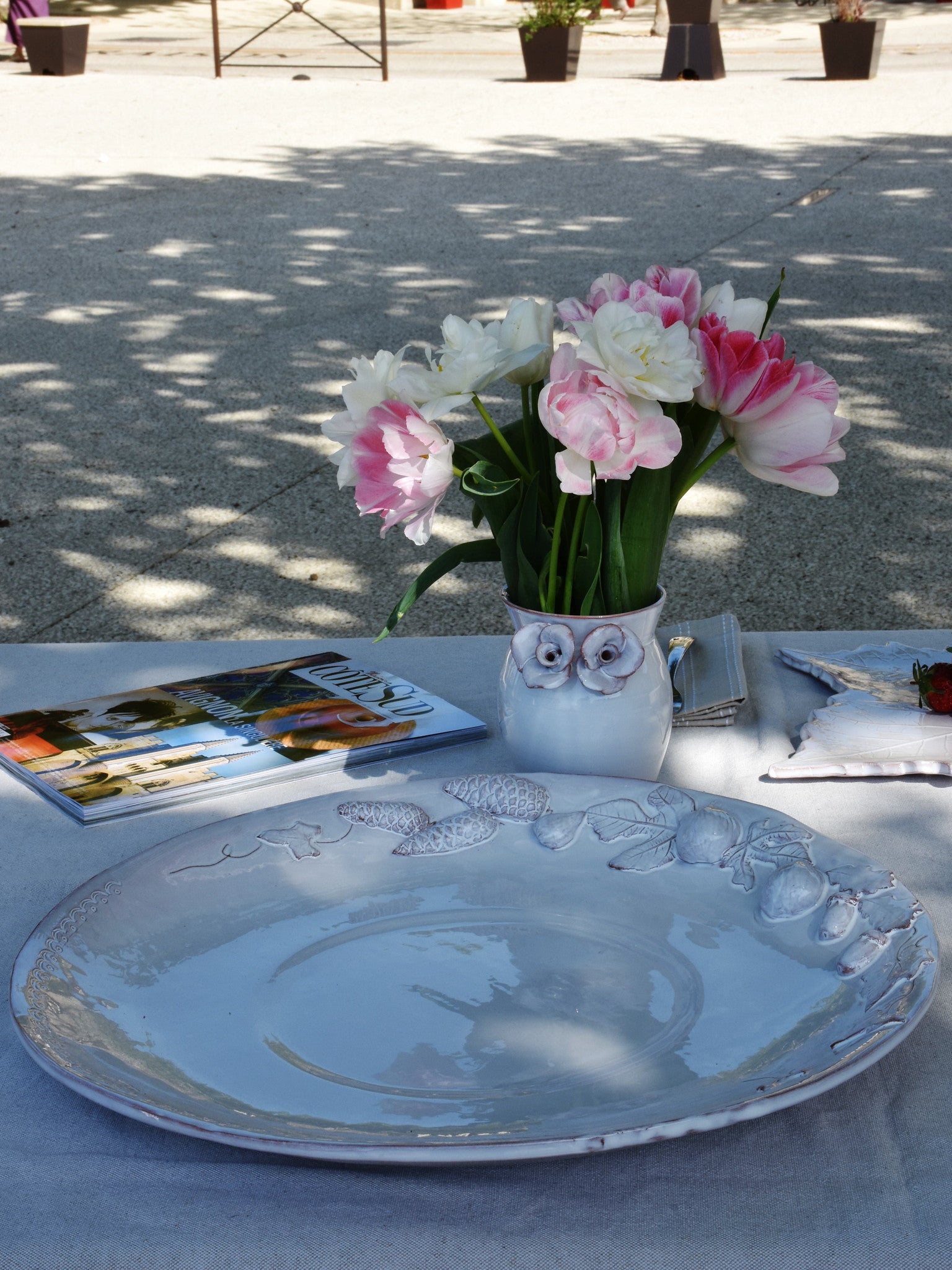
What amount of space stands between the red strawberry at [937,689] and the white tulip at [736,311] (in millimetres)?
372

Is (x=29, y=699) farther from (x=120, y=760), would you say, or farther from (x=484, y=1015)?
(x=484, y=1015)

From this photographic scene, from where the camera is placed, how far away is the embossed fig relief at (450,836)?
1.04m

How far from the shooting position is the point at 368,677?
141cm

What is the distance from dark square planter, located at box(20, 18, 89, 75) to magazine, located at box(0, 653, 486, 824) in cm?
1220

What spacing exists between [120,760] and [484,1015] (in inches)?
20.0

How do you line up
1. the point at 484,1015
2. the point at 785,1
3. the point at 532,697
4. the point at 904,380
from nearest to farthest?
1. the point at 484,1015
2. the point at 532,697
3. the point at 904,380
4. the point at 785,1

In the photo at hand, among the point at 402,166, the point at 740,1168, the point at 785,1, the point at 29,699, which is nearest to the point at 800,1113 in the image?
the point at 740,1168

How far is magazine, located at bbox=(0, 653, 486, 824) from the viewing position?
118cm

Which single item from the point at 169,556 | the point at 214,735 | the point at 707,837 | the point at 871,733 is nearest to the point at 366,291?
the point at 169,556

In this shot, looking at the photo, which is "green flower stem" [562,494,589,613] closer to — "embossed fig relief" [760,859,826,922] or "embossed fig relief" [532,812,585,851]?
"embossed fig relief" [532,812,585,851]

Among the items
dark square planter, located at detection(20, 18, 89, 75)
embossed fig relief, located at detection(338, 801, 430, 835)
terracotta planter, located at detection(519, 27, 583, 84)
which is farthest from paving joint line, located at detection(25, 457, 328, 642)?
dark square planter, located at detection(20, 18, 89, 75)

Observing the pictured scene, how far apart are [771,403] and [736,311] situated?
0.11m

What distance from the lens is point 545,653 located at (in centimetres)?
109

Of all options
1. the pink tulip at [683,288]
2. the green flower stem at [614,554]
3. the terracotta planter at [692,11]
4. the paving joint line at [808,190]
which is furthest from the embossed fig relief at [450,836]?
the terracotta planter at [692,11]
